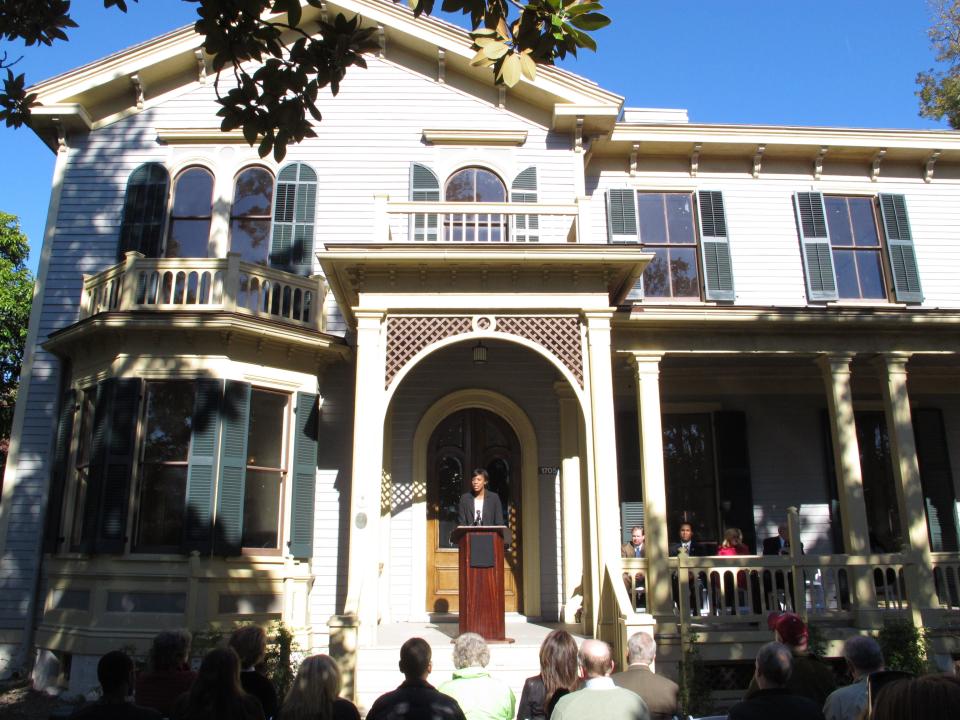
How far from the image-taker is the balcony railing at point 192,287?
36.2 ft

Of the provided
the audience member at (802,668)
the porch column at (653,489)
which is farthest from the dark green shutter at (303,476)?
the audience member at (802,668)

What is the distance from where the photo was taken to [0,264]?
24922mm

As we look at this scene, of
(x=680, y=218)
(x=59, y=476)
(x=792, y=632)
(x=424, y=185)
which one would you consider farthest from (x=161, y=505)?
(x=680, y=218)

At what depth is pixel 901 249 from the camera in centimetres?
1395

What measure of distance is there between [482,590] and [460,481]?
12.3 ft

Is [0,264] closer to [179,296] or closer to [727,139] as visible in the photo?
[179,296]

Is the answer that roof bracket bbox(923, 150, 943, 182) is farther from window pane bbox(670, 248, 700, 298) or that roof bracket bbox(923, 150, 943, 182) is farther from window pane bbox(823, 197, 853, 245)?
window pane bbox(670, 248, 700, 298)

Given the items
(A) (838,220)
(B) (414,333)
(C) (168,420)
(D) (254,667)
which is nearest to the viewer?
(D) (254,667)

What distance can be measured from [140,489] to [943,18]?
1214 inches

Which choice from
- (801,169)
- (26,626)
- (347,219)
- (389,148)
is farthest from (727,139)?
(26,626)

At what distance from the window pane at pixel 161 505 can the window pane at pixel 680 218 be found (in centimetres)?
906

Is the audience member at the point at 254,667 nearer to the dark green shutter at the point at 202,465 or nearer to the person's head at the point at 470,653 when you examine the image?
the person's head at the point at 470,653

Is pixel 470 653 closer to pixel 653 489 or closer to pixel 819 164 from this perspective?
pixel 653 489

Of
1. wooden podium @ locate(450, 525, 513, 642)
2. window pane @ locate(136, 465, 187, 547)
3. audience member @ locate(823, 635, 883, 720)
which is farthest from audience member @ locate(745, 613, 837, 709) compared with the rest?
window pane @ locate(136, 465, 187, 547)
